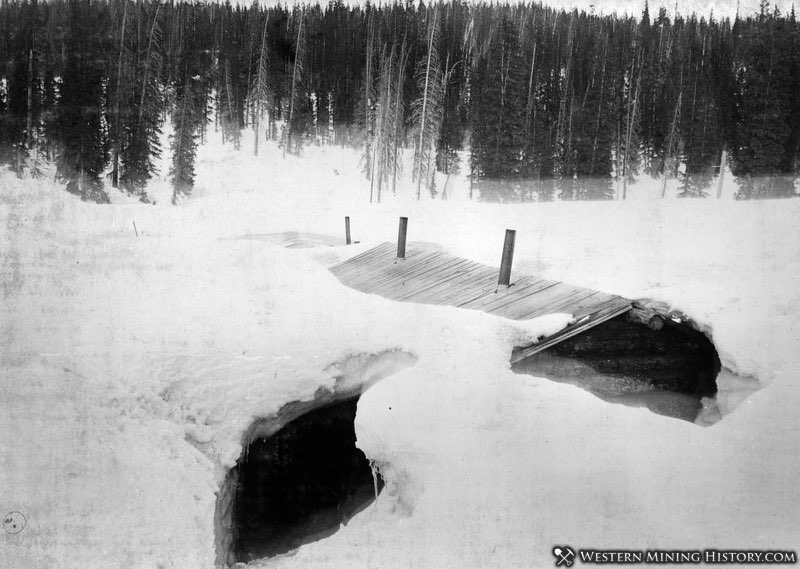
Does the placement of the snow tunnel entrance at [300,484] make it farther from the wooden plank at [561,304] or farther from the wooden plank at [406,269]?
the wooden plank at [406,269]

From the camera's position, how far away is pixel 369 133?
2273 cm

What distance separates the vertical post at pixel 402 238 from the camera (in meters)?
8.88

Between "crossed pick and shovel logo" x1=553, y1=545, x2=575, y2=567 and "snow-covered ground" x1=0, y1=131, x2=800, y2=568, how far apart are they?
6 cm

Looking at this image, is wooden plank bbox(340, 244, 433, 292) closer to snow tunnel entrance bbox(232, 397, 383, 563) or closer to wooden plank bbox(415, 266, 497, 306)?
wooden plank bbox(415, 266, 497, 306)

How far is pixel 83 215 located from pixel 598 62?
2269 cm

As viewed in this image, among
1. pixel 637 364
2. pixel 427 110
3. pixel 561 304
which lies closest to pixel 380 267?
pixel 561 304

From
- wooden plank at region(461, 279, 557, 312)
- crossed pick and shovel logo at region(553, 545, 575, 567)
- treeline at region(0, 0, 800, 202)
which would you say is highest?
treeline at region(0, 0, 800, 202)

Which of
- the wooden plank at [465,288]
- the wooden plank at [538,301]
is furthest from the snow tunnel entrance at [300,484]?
the wooden plank at [538,301]

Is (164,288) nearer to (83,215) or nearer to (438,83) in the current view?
(83,215)

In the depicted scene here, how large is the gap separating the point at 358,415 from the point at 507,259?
9.44 feet

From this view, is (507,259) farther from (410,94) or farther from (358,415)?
(410,94)

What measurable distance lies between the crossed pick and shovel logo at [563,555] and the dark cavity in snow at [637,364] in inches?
69.0

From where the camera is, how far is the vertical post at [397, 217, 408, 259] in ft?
29.1

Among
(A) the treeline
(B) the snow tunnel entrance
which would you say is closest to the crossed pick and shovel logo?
(B) the snow tunnel entrance
